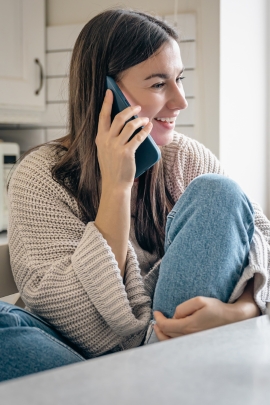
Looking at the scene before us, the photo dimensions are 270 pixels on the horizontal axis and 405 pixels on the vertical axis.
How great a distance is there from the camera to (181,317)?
2.89 feet

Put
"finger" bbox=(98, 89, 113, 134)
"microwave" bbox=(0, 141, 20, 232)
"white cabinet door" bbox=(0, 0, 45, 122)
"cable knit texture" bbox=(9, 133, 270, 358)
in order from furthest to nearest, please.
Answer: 1. "white cabinet door" bbox=(0, 0, 45, 122)
2. "microwave" bbox=(0, 141, 20, 232)
3. "finger" bbox=(98, 89, 113, 134)
4. "cable knit texture" bbox=(9, 133, 270, 358)

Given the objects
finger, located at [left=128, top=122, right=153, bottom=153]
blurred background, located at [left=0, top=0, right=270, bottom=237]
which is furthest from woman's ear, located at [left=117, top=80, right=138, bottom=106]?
blurred background, located at [left=0, top=0, right=270, bottom=237]

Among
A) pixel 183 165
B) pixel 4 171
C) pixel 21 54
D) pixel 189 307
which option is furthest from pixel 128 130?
pixel 21 54

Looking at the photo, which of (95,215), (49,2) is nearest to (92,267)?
(95,215)

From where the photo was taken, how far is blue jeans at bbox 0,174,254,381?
848 millimetres

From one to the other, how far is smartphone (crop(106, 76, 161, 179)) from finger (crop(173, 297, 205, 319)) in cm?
39

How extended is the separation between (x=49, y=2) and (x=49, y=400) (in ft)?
7.30

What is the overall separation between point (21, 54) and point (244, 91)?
941mm

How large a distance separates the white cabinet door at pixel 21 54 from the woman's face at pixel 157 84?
1157 mm

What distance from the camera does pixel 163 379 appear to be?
365 millimetres

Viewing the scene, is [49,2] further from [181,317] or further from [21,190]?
[181,317]

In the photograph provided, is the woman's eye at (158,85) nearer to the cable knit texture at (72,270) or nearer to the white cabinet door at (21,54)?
the cable knit texture at (72,270)

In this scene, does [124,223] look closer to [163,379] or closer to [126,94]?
[126,94]

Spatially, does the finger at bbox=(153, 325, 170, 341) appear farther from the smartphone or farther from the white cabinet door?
the white cabinet door
